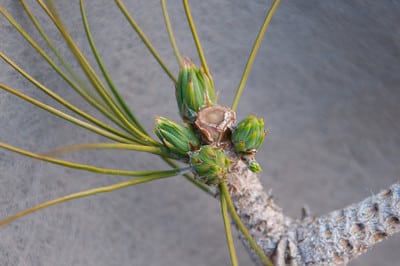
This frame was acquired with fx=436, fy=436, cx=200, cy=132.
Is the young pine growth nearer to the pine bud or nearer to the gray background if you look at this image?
the pine bud

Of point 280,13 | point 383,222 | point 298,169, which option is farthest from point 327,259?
point 280,13

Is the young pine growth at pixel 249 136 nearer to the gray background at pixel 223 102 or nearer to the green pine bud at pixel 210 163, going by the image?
the green pine bud at pixel 210 163

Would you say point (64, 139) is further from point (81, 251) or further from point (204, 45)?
point (204, 45)

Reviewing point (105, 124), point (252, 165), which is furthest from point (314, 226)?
point (105, 124)

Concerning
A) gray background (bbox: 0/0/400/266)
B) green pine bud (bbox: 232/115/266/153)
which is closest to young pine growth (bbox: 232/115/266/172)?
green pine bud (bbox: 232/115/266/153)

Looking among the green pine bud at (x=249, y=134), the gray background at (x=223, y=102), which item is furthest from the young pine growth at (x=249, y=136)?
the gray background at (x=223, y=102)

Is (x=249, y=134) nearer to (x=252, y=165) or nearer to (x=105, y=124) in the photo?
(x=252, y=165)

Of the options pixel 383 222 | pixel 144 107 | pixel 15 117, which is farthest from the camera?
pixel 144 107
